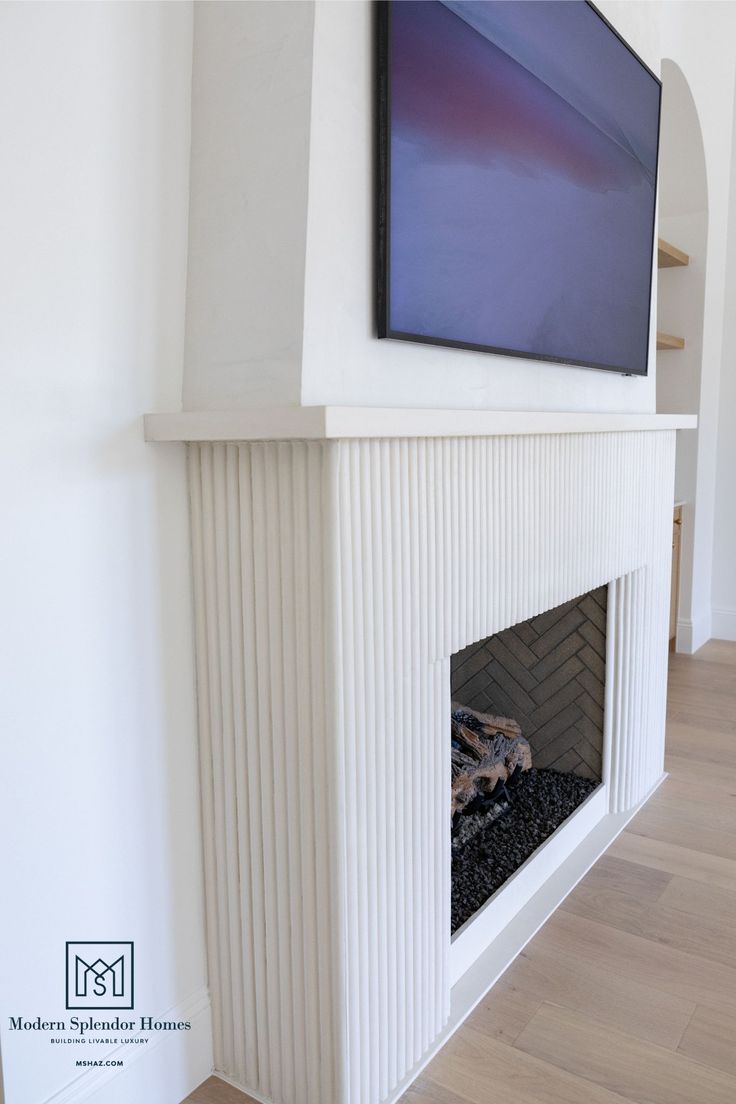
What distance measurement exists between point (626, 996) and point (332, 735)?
37.5 inches

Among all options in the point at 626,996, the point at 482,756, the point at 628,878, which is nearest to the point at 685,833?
the point at 628,878

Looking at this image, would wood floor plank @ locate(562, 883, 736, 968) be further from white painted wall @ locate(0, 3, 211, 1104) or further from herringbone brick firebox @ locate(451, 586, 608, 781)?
white painted wall @ locate(0, 3, 211, 1104)

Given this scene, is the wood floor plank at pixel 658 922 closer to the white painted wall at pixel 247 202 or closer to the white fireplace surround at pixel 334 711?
the white fireplace surround at pixel 334 711

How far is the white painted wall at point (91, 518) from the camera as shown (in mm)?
1142

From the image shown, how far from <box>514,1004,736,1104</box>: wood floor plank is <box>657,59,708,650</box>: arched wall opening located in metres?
2.80

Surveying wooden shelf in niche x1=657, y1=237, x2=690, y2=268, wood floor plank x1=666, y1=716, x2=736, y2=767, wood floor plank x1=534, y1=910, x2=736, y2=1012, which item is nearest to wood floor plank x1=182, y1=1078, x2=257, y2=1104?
wood floor plank x1=534, y1=910, x2=736, y2=1012

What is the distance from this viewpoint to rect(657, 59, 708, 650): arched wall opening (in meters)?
3.75

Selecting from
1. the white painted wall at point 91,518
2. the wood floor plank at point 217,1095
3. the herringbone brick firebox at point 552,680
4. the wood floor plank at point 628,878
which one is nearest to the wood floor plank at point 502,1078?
the wood floor plank at point 217,1095

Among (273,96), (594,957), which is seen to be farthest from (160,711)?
(594,957)

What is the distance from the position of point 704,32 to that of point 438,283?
2.86 meters

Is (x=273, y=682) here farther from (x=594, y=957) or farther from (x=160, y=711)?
(x=594, y=957)

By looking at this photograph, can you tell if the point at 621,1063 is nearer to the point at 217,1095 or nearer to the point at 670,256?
the point at 217,1095

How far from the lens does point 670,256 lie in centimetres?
374

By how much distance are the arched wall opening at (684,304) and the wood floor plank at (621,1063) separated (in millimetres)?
2803
